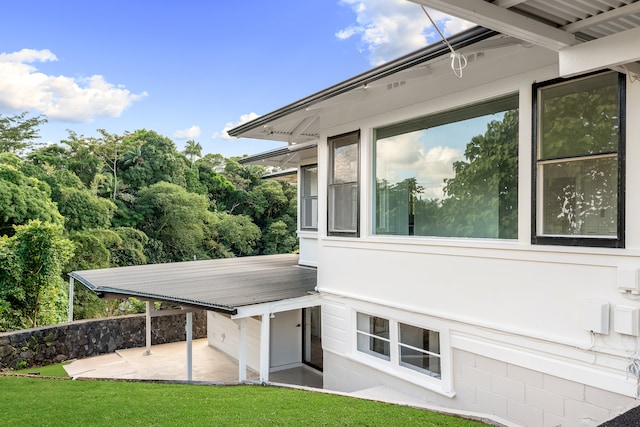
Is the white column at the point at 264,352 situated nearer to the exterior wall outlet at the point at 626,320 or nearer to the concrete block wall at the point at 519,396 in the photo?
the concrete block wall at the point at 519,396

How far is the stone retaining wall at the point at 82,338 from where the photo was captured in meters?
10.1

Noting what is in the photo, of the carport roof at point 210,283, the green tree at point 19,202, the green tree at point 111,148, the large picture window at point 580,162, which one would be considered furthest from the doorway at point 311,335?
the green tree at point 111,148

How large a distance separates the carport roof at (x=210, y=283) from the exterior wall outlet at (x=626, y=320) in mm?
4574

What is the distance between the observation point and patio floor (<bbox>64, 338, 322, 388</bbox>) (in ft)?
29.8

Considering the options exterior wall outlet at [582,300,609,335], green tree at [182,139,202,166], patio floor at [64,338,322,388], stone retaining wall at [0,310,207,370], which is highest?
green tree at [182,139,202,166]

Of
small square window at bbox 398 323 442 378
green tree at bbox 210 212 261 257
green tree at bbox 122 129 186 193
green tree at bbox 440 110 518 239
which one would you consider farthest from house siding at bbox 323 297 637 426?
green tree at bbox 122 129 186 193

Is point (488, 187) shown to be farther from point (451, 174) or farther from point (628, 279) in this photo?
point (628, 279)

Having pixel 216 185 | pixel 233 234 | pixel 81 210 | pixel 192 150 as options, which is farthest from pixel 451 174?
pixel 192 150

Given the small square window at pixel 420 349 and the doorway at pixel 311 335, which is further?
the doorway at pixel 311 335

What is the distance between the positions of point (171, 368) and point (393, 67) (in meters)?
8.92

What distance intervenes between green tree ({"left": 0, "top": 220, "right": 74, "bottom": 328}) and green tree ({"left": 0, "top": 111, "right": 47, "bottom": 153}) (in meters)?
20.5

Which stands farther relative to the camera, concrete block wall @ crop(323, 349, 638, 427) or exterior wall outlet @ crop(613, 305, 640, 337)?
concrete block wall @ crop(323, 349, 638, 427)

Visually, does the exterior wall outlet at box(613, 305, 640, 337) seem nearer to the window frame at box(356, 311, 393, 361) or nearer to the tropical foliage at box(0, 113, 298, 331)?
the window frame at box(356, 311, 393, 361)

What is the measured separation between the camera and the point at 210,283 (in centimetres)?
836
